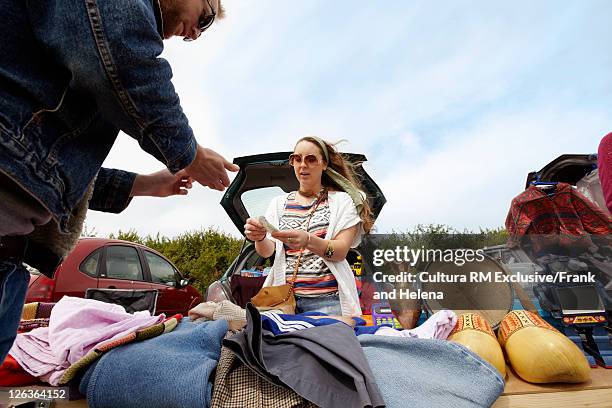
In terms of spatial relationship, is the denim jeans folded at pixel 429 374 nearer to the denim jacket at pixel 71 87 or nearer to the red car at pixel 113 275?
the denim jacket at pixel 71 87

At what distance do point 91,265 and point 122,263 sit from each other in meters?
0.55

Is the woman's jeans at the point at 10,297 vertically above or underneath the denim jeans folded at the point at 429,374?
above

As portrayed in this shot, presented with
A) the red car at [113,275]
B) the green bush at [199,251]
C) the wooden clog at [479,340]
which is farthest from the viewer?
the green bush at [199,251]

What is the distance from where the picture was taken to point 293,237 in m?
1.89

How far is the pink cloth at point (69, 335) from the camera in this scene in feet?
3.88

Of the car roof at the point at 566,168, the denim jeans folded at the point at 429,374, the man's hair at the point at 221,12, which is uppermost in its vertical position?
the car roof at the point at 566,168

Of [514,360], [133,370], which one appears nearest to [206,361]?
[133,370]

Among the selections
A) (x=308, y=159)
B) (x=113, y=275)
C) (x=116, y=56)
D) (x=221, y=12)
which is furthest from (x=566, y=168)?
(x=113, y=275)

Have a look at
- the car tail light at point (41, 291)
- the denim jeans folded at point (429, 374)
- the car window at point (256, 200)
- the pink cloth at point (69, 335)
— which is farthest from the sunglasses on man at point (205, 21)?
the car tail light at point (41, 291)

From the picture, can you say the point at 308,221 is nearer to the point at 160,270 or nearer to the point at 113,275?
the point at 113,275

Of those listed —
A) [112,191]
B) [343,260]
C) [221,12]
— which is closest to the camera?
[221,12]

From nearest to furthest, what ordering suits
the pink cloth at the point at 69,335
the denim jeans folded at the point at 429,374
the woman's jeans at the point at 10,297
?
the woman's jeans at the point at 10,297 < the denim jeans folded at the point at 429,374 < the pink cloth at the point at 69,335

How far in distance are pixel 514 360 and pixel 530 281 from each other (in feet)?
3.02

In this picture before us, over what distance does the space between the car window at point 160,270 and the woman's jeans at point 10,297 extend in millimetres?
5527
